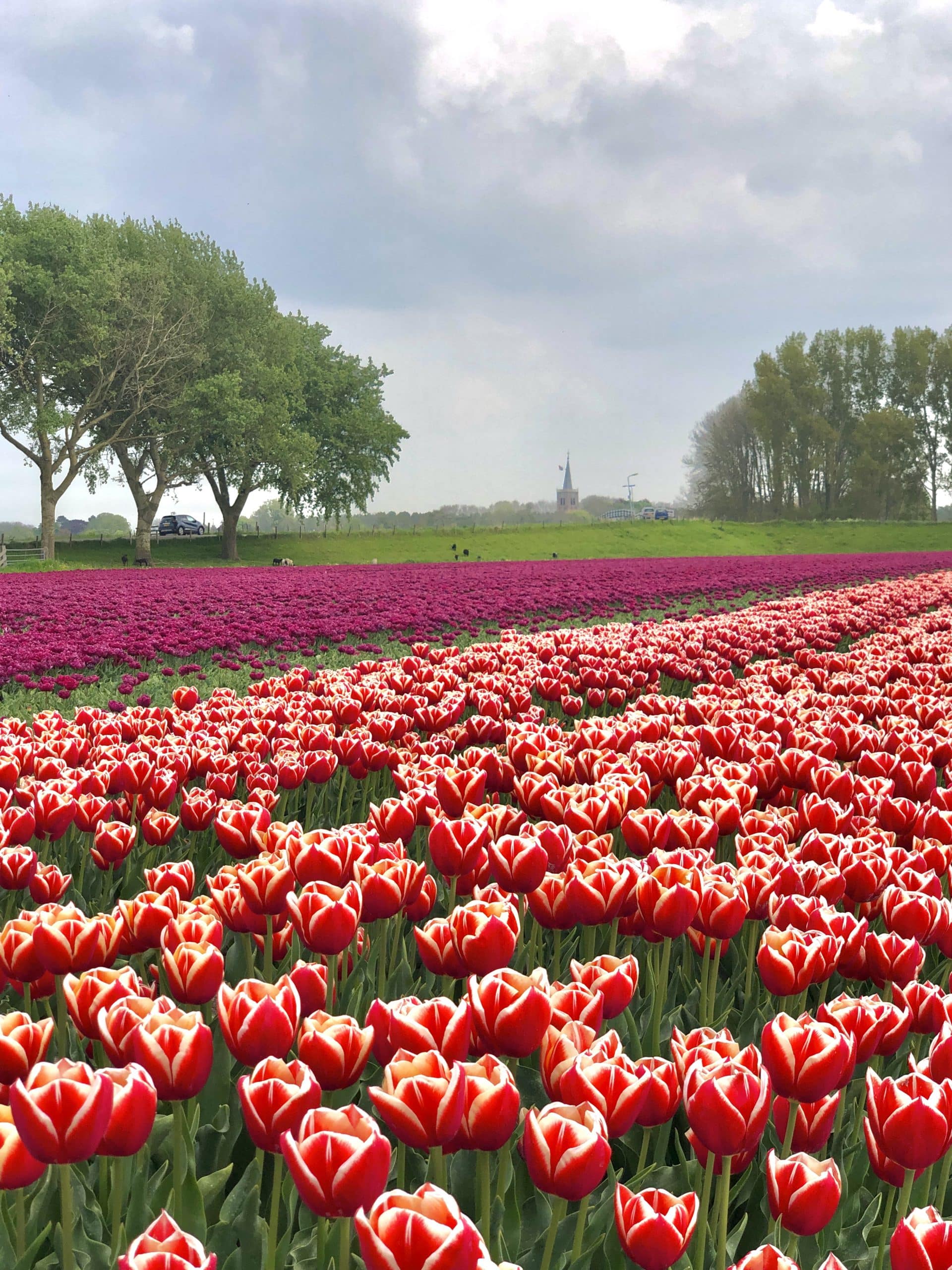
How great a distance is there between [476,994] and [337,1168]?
0.44 metres

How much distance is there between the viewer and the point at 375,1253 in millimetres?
959

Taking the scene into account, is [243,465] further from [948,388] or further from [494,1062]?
[948,388]

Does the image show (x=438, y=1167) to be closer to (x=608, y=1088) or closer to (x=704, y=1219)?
(x=608, y=1088)

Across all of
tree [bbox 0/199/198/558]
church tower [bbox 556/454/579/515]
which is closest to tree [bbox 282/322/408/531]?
tree [bbox 0/199/198/558]

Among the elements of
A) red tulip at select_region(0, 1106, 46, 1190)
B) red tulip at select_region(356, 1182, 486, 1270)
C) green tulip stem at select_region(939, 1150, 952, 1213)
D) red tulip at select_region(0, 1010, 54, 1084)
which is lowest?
green tulip stem at select_region(939, 1150, 952, 1213)

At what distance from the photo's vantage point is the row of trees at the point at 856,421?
70062mm

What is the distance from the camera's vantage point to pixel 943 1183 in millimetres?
1585

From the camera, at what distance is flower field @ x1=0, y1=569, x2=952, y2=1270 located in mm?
1287

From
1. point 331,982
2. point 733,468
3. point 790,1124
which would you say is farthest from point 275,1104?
point 733,468

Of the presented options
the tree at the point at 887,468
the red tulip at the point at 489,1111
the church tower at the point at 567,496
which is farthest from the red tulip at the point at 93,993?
the church tower at the point at 567,496

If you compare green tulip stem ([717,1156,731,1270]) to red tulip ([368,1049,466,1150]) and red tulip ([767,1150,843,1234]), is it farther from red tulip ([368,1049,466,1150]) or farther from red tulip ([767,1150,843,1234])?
red tulip ([368,1049,466,1150])

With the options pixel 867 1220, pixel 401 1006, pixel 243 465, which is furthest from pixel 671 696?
pixel 243 465

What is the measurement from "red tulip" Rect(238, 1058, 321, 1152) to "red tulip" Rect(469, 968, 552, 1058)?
31 cm

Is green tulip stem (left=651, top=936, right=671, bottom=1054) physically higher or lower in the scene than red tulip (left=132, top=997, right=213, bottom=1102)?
lower
